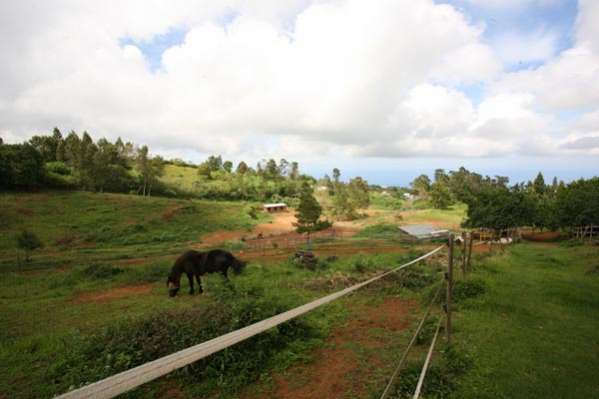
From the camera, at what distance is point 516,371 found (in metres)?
5.21

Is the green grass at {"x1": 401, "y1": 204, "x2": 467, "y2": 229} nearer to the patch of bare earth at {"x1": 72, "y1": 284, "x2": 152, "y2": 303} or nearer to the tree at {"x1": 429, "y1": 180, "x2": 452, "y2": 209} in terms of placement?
the tree at {"x1": 429, "y1": 180, "x2": 452, "y2": 209}

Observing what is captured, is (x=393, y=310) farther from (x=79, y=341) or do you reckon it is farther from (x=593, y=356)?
(x=79, y=341)

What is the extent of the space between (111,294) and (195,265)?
3751mm

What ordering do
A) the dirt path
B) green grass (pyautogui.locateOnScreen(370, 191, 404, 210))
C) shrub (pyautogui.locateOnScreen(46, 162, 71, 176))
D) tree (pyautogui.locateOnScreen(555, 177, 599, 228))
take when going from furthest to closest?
green grass (pyautogui.locateOnScreen(370, 191, 404, 210)) < shrub (pyautogui.locateOnScreen(46, 162, 71, 176)) < the dirt path < tree (pyautogui.locateOnScreen(555, 177, 599, 228))

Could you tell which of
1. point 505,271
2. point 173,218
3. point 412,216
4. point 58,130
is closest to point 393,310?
point 505,271

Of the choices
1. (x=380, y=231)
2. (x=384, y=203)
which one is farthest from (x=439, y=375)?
(x=384, y=203)

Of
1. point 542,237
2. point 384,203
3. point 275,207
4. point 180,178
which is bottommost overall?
point 542,237

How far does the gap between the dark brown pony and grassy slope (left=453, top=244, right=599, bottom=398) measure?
26.6 feet

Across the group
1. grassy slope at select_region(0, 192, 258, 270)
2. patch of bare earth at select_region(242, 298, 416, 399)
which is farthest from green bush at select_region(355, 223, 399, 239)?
patch of bare earth at select_region(242, 298, 416, 399)

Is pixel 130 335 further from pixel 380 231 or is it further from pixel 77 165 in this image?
pixel 77 165

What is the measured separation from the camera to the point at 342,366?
18.2ft

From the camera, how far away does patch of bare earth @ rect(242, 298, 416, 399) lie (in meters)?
4.80

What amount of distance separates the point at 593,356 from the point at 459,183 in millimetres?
79181

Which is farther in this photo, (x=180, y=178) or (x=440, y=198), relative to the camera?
(x=180, y=178)
